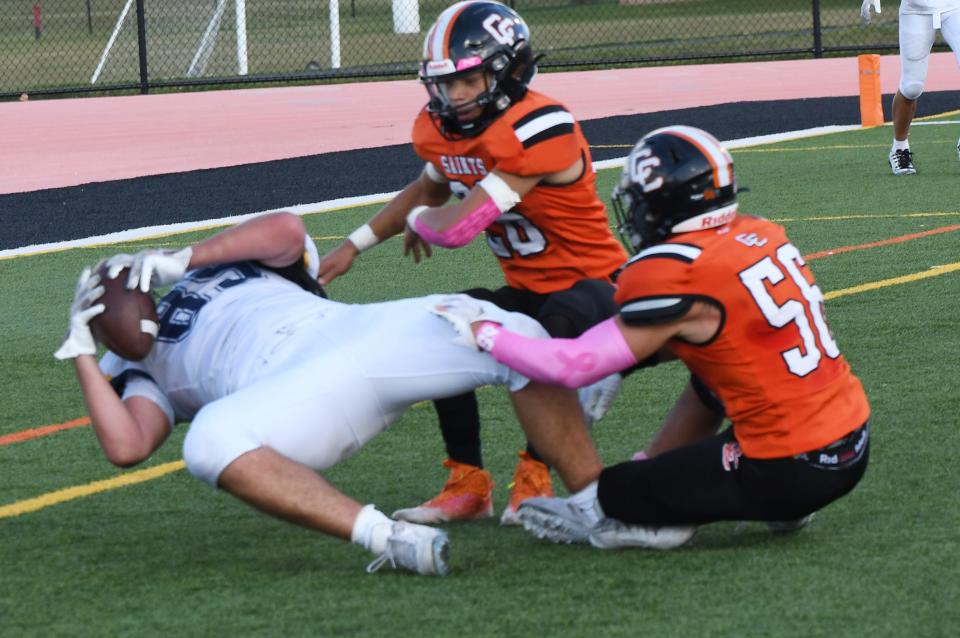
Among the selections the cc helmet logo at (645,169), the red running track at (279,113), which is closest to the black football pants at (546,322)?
the cc helmet logo at (645,169)

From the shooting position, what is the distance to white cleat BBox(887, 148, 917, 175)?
A: 12.2m

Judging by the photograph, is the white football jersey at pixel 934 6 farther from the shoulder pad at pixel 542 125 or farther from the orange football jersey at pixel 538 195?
the shoulder pad at pixel 542 125

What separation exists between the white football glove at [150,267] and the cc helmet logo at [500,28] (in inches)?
40.9

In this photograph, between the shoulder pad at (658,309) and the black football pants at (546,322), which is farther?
the black football pants at (546,322)

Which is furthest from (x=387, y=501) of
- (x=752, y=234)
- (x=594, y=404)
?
(x=752, y=234)

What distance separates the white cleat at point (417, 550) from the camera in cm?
425

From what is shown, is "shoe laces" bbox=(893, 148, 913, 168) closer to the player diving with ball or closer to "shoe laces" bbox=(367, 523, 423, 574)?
the player diving with ball

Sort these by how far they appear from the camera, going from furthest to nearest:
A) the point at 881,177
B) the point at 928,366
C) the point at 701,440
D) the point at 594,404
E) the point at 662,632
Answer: the point at 881,177
the point at 928,366
the point at 594,404
the point at 701,440
the point at 662,632

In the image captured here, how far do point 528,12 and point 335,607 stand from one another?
3285 cm

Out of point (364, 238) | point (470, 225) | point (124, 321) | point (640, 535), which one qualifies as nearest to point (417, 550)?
point (640, 535)

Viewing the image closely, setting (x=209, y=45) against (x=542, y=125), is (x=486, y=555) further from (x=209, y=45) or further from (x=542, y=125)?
(x=209, y=45)

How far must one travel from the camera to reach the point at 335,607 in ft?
13.5

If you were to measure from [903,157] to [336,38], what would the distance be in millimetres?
15273

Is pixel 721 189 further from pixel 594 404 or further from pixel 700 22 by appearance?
pixel 700 22
